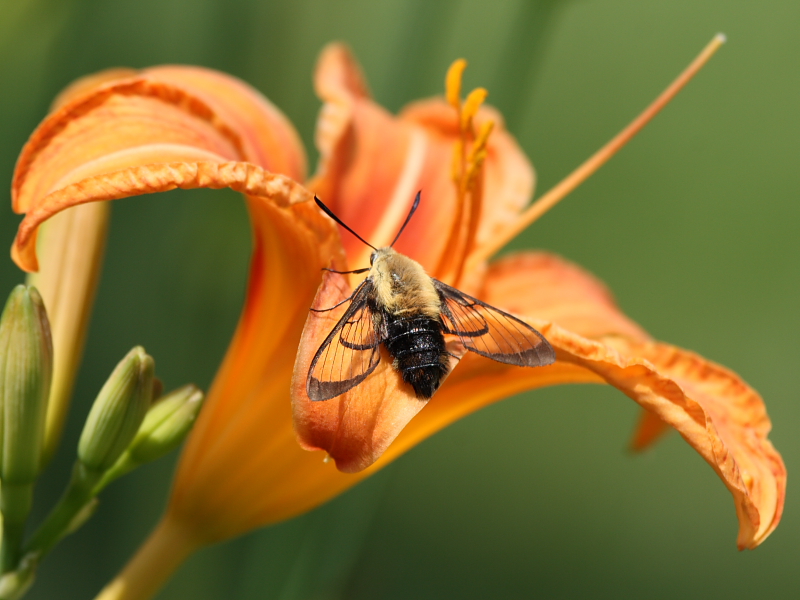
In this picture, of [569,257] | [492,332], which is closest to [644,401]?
[492,332]

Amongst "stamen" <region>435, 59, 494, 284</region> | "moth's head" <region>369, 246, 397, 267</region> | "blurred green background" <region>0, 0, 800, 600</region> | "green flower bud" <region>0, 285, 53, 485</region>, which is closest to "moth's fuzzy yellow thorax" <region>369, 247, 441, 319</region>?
"moth's head" <region>369, 246, 397, 267</region>

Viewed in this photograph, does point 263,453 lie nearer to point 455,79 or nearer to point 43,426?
point 43,426

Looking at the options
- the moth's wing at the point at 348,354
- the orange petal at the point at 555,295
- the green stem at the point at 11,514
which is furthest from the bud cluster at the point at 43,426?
the orange petal at the point at 555,295

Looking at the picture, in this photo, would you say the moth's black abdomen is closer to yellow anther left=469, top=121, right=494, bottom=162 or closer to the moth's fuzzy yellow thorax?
the moth's fuzzy yellow thorax

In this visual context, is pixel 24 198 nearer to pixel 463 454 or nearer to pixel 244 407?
pixel 244 407

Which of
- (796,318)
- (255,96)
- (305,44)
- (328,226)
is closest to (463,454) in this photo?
(796,318)

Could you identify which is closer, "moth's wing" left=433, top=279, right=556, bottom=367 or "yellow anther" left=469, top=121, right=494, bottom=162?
"moth's wing" left=433, top=279, right=556, bottom=367
